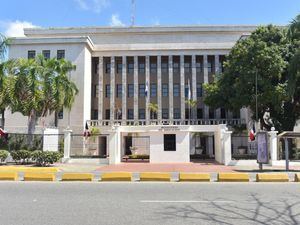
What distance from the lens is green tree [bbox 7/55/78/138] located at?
3228 centimetres

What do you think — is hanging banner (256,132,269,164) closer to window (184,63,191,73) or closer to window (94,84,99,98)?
window (184,63,191,73)

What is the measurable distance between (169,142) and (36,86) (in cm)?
1226

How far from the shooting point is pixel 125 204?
10.3 metres

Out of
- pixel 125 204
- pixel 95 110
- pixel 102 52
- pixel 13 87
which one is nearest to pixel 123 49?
pixel 102 52

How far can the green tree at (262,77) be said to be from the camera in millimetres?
34375

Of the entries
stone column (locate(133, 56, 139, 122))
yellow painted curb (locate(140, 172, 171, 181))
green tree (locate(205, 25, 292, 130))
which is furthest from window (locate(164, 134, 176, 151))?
yellow painted curb (locate(140, 172, 171, 181))

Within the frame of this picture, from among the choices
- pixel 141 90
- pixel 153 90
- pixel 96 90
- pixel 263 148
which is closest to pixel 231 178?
pixel 263 148

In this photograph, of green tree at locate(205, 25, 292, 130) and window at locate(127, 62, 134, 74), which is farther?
window at locate(127, 62, 134, 74)

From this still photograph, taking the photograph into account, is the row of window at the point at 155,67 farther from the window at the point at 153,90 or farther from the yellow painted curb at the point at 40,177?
the yellow painted curb at the point at 40,177

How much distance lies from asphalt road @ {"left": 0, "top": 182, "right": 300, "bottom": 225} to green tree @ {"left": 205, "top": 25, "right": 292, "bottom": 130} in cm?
2159

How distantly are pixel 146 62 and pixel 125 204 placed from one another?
137 ft

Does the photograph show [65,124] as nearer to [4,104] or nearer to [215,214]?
[4,104]

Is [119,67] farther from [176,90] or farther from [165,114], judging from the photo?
[165,114]

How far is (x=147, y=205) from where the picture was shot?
10.2 metres
